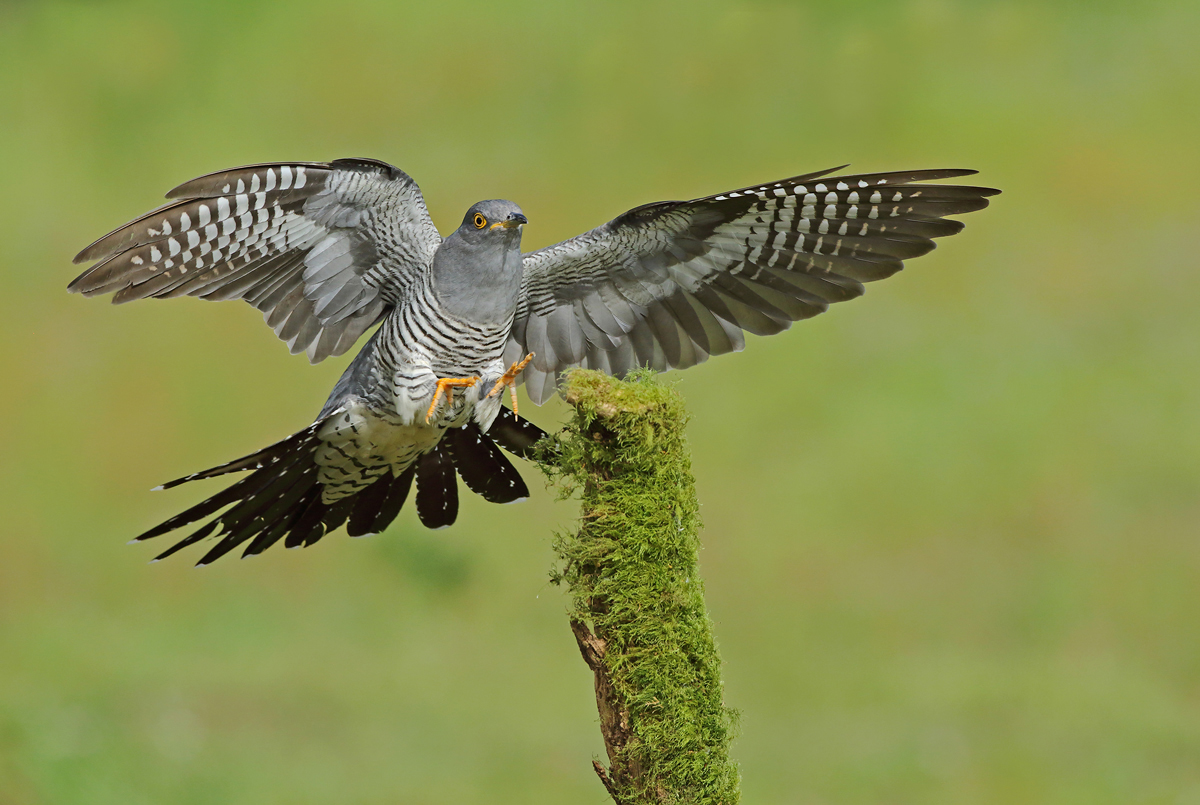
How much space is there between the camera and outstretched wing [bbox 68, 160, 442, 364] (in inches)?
137

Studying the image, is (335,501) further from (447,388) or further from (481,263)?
(481,263)

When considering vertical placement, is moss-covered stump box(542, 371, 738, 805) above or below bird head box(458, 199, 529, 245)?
below

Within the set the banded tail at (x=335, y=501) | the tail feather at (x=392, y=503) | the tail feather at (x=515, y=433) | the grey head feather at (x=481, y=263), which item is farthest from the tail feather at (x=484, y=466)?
the grey head feather at (x=481, y=263)

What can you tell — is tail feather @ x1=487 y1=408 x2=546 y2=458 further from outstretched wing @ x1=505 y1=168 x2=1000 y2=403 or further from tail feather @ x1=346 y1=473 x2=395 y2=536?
tail feather @ x1=346 y1=473 x2=395 y2=536

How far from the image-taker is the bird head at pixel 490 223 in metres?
3.81

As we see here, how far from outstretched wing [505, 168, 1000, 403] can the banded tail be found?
34cm

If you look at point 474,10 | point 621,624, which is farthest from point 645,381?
point 474,10

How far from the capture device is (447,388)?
3889 mm

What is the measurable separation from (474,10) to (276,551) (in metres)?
6.00

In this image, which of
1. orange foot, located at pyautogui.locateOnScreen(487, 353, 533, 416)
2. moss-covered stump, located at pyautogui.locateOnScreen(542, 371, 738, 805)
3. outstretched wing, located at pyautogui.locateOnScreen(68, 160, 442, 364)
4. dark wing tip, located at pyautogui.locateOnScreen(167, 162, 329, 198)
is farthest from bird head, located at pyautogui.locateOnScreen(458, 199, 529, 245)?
moss-covered stump, located at pyautogui.locateOnScreen(542, 371, 738, 805)

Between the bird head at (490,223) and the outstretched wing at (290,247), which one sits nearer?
the outstretched wing at (290,247)

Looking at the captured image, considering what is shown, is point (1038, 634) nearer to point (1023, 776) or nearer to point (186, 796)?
point (1023, 776)

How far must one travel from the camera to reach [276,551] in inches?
327

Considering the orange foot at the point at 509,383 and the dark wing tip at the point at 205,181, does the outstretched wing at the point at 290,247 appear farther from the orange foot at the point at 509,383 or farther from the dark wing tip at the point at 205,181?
the orange foot at the point at 509,383
